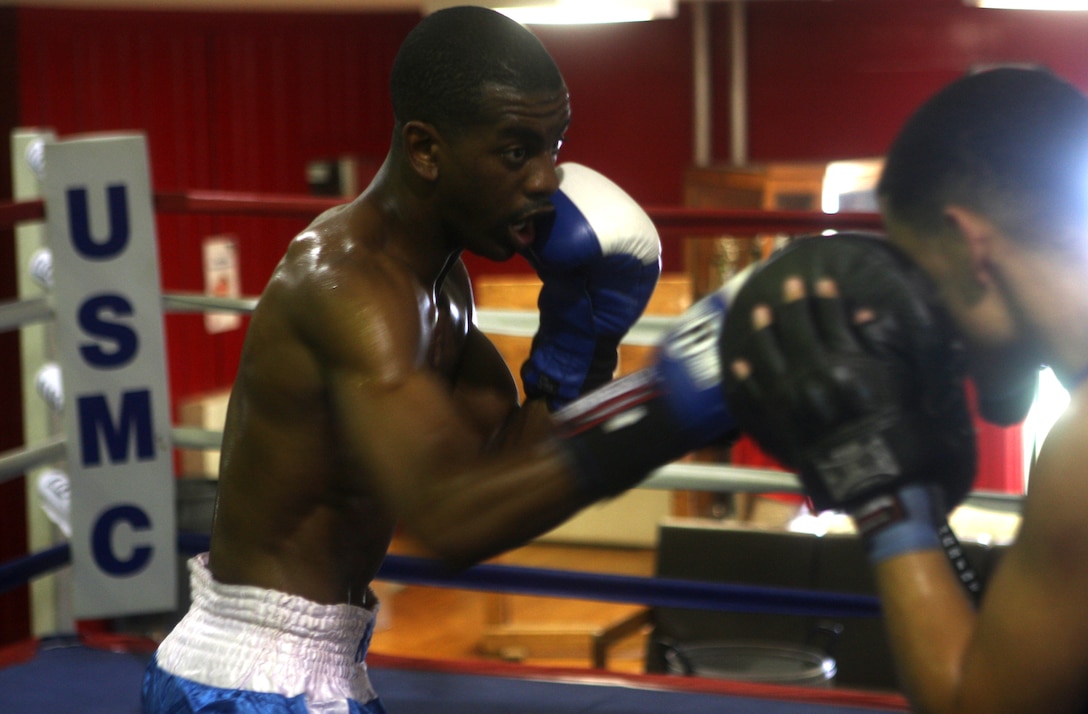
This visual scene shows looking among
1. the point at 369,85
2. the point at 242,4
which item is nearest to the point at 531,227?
the point at 242,4

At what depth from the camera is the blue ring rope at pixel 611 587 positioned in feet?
6.68

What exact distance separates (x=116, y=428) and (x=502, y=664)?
0.77m

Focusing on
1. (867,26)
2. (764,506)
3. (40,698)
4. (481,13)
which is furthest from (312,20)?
(481,13)

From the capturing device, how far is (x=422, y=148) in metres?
1.21

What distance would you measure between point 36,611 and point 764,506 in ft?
9.95

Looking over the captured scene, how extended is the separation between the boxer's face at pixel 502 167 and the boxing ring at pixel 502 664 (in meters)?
0.86

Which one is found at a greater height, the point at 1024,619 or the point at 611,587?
the point at 1024,619

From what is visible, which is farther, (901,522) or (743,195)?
(743,195)

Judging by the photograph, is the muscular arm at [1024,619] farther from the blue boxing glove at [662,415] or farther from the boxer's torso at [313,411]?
the boxer's torso at [313,411]

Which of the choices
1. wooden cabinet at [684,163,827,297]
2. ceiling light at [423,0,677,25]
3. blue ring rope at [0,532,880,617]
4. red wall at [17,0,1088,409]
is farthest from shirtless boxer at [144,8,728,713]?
red wall at [17,0,1088,409]

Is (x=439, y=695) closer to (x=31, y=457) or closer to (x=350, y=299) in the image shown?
(x=31, y=457)

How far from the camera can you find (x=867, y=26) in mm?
5805

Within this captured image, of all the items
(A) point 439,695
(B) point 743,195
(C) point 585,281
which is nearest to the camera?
(C) point 585,281

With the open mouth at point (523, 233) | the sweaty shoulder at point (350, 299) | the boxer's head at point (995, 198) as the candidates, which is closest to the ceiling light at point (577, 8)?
the open mouth at point (523, 233)
